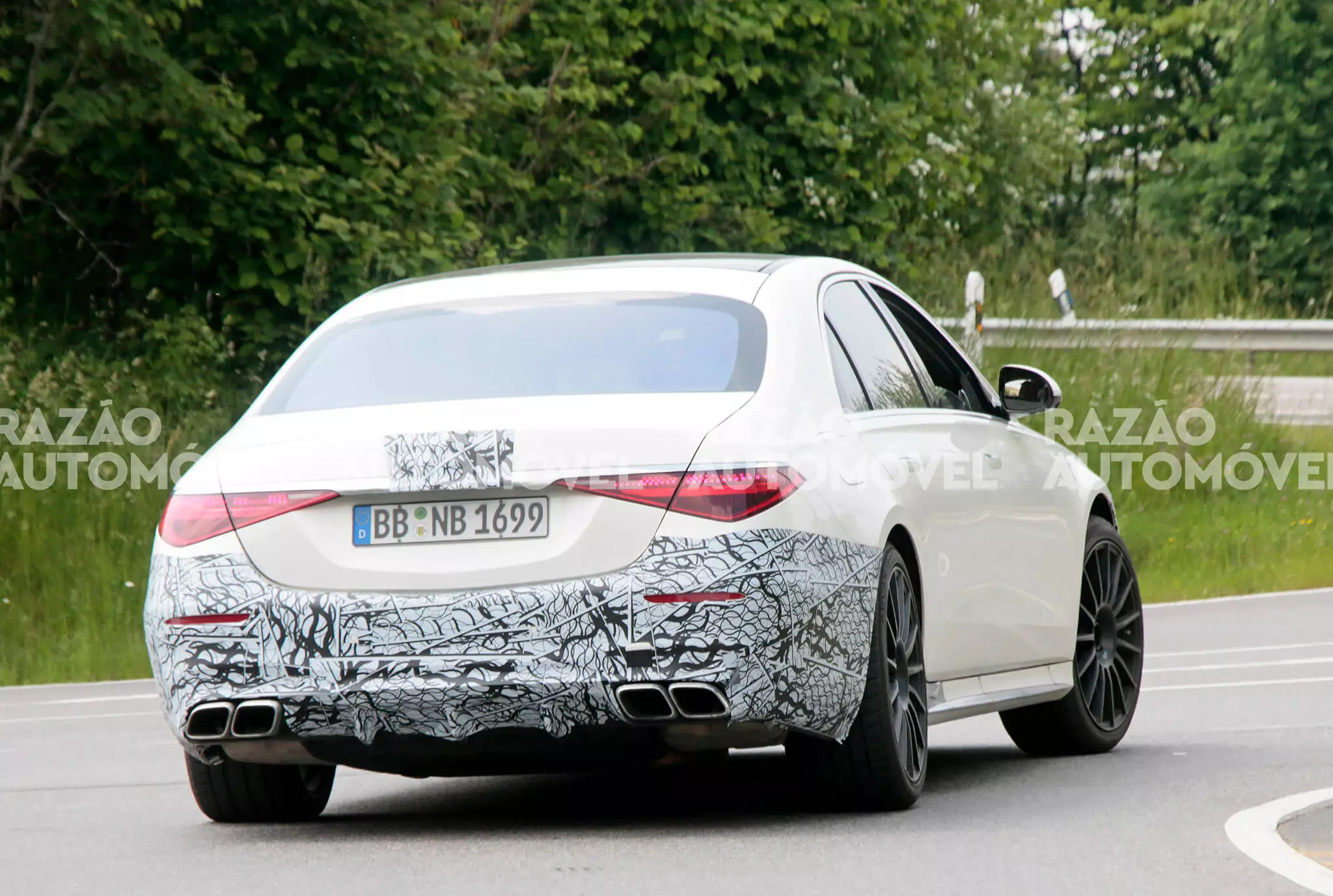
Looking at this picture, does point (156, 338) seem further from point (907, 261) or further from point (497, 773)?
point (497, 773)

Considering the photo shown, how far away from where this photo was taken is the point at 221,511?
695cm

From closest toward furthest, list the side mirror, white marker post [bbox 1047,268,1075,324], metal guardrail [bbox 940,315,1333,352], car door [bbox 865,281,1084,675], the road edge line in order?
car door [bbox 865,281,1084,675] < the side mirror < the road edge line < metal guardrail [bbox 940,315,1333,352] < white marker post [bbox 1047,268,1075,324]

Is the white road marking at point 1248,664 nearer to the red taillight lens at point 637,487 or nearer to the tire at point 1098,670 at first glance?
the tire at point 1098,670

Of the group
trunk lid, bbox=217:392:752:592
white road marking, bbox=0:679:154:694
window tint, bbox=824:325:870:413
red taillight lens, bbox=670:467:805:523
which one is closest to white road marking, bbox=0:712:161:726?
white road marking, bbox=0:679:154:694

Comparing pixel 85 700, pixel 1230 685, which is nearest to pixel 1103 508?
pixel 1230 685

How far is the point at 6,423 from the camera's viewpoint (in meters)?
16.4

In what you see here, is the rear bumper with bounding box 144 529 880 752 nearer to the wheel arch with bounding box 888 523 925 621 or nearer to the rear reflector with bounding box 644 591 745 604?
the rear reflector with bounding box 644 591 745 604

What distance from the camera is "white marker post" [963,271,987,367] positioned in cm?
2158

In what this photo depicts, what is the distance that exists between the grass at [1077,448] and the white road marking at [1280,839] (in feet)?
26.4

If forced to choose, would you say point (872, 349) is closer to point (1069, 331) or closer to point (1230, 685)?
point (1230, 685)

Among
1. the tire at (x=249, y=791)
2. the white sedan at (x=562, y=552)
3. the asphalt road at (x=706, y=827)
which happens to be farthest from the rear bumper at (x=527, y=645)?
the tire at (x=249, y=791)

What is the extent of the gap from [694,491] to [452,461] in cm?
66

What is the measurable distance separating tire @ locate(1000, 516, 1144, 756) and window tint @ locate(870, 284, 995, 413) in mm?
849

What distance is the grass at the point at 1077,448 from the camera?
14820 millimetres
